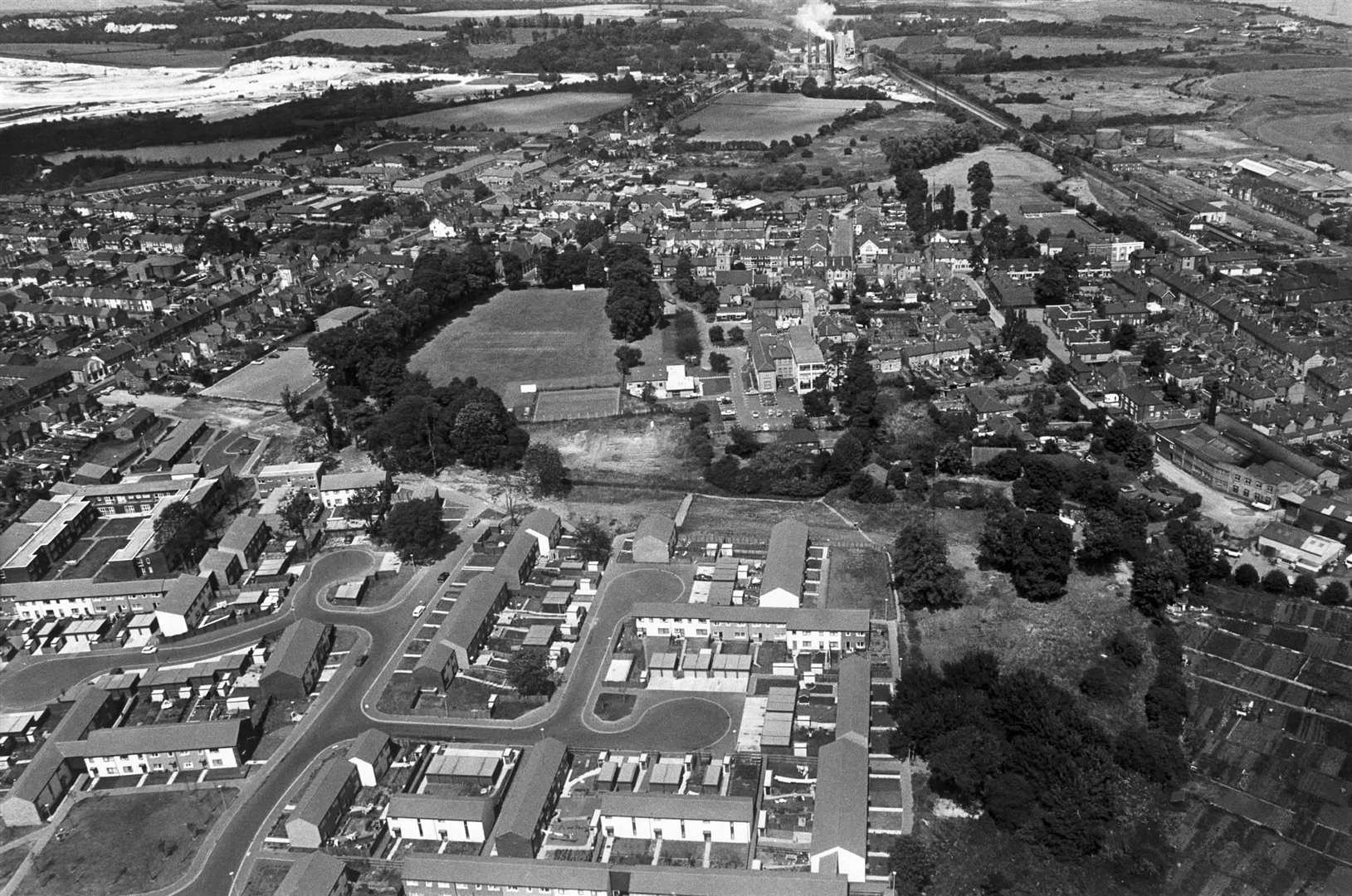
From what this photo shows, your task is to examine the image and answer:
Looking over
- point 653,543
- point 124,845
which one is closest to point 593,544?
point 653,543

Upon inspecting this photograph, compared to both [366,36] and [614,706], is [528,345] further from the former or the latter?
[366,36]

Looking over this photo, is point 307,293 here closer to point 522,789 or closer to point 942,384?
point 942,384

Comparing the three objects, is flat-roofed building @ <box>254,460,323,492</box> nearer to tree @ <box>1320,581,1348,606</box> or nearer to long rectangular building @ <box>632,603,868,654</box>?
long rectangular building @ <box>632,603,868,654</box>

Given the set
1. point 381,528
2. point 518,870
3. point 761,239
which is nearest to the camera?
point 518,870

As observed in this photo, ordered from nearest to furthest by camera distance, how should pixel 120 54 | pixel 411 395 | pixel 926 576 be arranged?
pixel 926 576
pixel 411 395
pixel 120 54

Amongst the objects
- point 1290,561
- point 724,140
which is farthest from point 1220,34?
point 1290,561

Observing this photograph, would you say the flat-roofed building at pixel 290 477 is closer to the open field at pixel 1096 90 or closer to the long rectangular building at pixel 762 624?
the long rectangular building at pixel 762 624

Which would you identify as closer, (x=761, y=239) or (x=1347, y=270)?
(x=1347, y=270)
